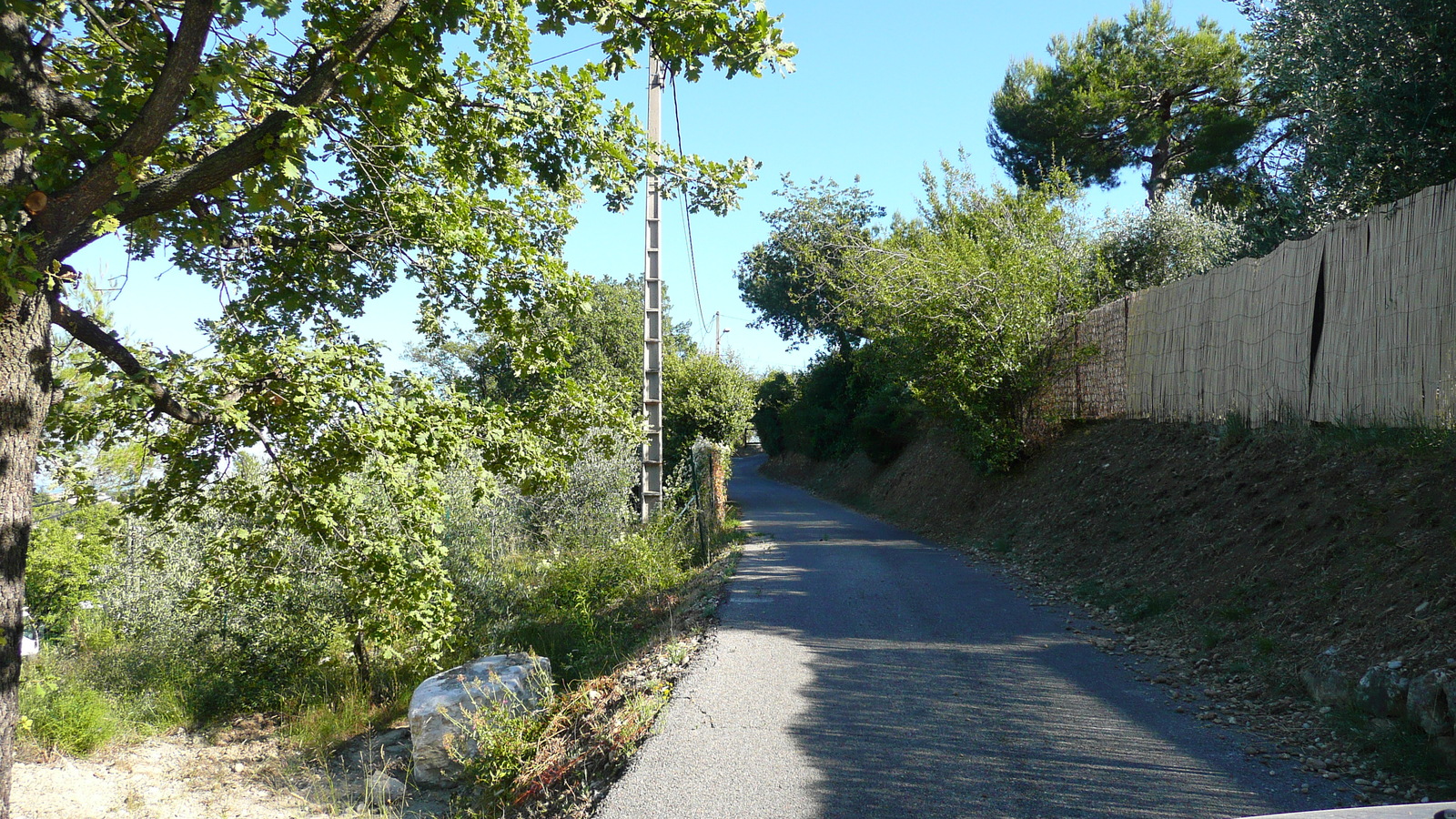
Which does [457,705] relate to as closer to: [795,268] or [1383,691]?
[1383,691]

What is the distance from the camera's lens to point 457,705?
8.08 meters

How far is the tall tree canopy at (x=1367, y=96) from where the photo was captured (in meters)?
8.09

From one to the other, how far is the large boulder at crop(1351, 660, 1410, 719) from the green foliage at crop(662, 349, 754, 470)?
17245 millimetres

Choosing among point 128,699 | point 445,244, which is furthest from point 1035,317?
point 128,699

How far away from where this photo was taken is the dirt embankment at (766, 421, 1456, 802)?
5.07m

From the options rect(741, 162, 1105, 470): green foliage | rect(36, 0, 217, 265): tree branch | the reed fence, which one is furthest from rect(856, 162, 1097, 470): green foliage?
rect(36, 0, 217, 265): tree branch

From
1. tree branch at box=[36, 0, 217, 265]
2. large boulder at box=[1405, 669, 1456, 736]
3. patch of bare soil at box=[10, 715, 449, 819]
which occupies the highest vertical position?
tree branch at box=[36, 0, 217, 265]

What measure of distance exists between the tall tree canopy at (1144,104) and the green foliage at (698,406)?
8.95 meters

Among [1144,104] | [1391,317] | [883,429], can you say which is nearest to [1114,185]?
[1144,104]

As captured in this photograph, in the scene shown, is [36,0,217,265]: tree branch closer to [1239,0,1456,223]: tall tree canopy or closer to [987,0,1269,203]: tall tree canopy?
[1239,0,1456,223]: tall tree canopy

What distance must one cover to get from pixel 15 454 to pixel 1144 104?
23.9 m

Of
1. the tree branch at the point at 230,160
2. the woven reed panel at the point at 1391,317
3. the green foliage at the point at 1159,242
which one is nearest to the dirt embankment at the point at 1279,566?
the woven reed panel at the point at 1391,317

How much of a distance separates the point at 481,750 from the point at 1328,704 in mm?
5896

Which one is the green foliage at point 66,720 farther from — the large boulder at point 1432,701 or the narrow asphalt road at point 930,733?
the large boulder at point 1432,701
